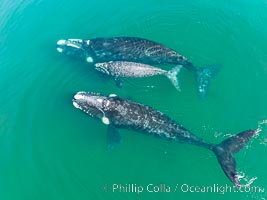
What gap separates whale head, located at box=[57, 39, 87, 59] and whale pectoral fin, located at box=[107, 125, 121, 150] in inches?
259

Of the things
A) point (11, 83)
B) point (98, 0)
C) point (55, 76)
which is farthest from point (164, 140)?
point (98, 0)

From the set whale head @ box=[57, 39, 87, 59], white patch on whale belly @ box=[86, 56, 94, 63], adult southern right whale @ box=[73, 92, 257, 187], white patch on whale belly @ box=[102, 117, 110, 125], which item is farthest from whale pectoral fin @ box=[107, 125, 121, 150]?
whale head @ box=[57, 39, 87, 59]

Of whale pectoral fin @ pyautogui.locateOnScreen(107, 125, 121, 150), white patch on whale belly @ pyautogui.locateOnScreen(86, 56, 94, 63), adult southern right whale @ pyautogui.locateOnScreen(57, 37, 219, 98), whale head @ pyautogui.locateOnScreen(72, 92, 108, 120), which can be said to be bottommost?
whale pectoral fin @ pyautogui.locateOnScreen(107, 125, 121, 150)

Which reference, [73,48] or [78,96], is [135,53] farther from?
[78,96]

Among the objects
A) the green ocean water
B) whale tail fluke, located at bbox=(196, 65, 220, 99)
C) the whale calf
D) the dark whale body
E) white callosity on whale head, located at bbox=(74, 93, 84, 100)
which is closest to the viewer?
the green ocean water

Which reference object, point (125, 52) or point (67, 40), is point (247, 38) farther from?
point (67, 40)

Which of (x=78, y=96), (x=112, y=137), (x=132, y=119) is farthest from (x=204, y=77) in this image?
(x=78, y=96)

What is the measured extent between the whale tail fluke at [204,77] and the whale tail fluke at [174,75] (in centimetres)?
122

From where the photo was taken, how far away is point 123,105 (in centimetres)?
2344

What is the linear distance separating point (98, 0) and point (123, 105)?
37.1 ft

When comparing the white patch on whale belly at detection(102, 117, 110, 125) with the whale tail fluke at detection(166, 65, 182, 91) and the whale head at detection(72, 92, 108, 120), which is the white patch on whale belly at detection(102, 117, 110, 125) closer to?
the whale head at detection(72, 92, 108, 120)

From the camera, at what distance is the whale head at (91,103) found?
23.7 meters

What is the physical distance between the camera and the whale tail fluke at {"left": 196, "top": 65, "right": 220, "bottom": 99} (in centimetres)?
2505

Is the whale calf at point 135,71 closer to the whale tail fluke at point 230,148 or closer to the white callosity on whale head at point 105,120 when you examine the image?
the white callosity on whale head at point 105,120
